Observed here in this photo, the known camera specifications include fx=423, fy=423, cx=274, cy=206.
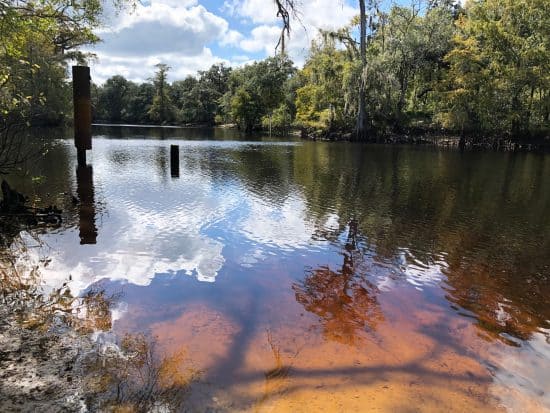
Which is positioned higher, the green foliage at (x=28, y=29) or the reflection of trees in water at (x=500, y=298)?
the green foliage at (x=28, y=29)

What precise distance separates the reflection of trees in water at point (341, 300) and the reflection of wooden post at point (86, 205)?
5258mm

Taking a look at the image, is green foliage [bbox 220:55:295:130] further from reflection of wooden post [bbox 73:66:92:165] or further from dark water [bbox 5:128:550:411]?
dark water [bbox 5:128:550:411]

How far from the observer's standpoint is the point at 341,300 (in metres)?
7.31

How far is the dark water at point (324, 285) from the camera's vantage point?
499 cm

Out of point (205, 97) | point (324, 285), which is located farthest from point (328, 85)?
point (205, 97)

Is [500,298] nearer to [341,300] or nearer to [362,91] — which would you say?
[341,300]

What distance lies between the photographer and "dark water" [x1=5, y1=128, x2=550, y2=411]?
4.99 metres

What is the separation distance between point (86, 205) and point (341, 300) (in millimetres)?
9373

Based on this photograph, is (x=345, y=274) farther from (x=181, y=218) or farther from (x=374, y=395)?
(x=181, y=218)

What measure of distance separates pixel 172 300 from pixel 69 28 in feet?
36.9

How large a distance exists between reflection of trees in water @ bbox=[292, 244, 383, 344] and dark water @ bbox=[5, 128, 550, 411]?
4 cm

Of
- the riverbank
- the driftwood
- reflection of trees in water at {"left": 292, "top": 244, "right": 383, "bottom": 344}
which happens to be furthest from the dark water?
the riverbank

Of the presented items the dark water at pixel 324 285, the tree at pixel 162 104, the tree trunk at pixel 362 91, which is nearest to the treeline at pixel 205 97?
the tree at pixel 162 104

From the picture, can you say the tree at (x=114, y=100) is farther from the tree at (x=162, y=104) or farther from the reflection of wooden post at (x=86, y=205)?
the reflection of wooden post at (x=86, y=205)
